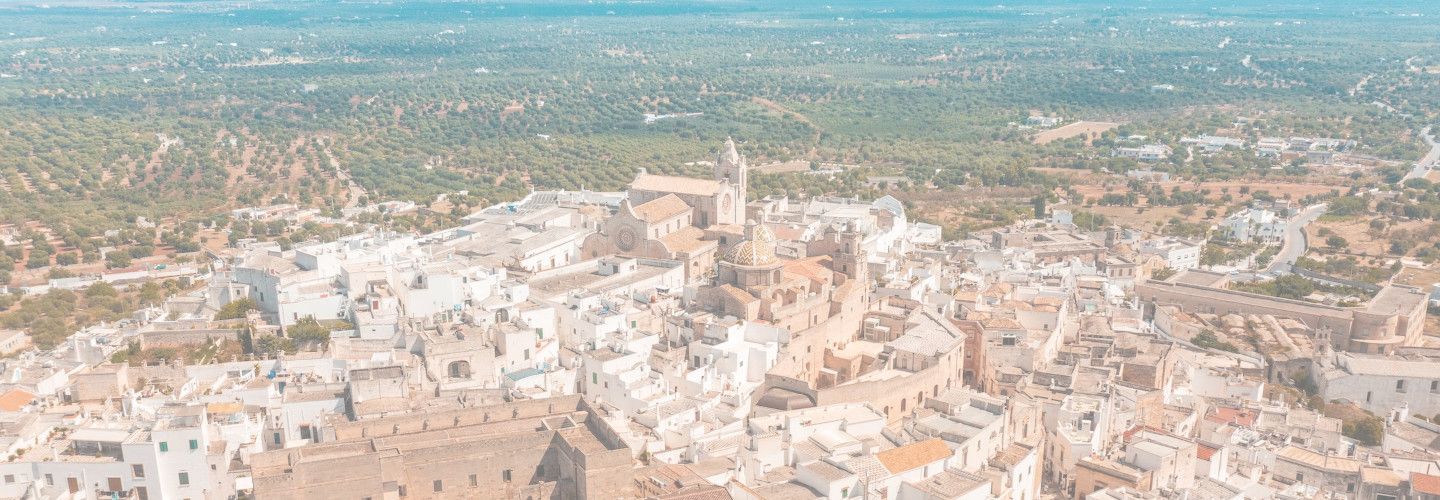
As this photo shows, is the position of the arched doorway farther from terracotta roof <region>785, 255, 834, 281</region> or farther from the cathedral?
the cathedral

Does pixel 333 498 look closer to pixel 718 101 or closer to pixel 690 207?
pixel 690 207

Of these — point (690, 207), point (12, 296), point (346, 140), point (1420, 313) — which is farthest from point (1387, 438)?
point (346, 140)

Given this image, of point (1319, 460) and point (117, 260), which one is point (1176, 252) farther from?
point (117, 260)

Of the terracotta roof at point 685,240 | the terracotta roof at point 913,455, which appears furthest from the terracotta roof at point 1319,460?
the terracotta roof at point 685,240

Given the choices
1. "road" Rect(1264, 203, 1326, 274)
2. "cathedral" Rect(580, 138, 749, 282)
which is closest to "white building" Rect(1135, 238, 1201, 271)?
"road" Rect(1264, 203, 1326, 274)

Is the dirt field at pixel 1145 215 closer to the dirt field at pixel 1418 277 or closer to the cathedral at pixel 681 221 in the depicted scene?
the dirt field at pixel 1418 277

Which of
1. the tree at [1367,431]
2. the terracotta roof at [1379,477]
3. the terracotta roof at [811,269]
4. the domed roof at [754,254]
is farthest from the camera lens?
the terracotta roof at [811,269]
